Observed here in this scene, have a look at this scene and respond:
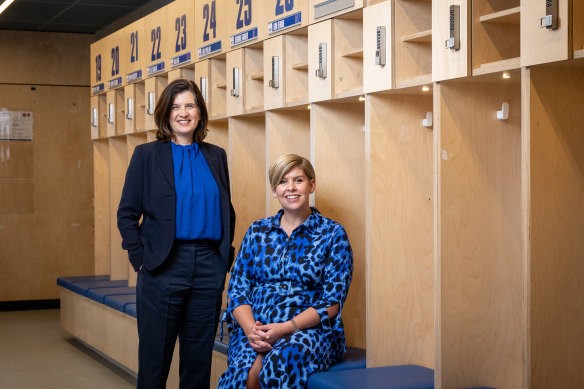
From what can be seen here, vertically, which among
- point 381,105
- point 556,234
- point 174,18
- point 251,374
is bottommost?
point 251,374

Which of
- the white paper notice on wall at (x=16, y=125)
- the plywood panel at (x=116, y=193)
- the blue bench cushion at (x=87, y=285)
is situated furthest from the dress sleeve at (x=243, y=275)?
the white paper notice on wall at (x=16, y=125)

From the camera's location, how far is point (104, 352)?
6.54 m

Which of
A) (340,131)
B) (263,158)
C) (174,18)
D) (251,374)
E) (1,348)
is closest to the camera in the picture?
(251,374)

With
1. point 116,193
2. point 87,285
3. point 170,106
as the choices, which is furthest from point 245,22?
point 87,285

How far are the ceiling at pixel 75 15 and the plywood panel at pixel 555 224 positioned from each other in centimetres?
498

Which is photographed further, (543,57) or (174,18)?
(174,18)

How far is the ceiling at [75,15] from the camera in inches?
320

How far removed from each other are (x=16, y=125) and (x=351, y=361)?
6.63 meters

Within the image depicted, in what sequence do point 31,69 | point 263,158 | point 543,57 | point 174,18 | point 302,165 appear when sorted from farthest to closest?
1. point 31,69
2. point 174,18
3. point 263,158
4. point 302,165
5. point 543,57

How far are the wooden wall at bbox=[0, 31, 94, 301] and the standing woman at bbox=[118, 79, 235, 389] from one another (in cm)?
626

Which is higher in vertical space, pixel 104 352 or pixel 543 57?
pixel 543 57

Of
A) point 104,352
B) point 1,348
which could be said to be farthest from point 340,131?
point 1,348

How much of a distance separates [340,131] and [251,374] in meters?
1.40

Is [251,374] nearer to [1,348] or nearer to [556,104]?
[556,104]
